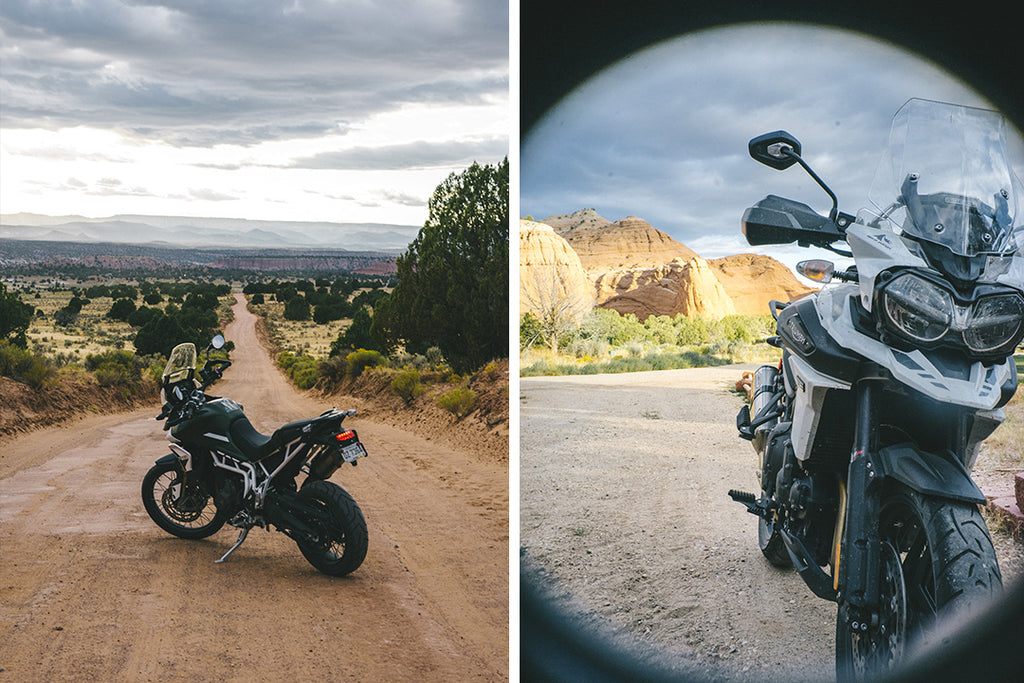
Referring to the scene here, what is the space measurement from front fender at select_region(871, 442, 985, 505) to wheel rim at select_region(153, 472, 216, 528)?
2.42 metres

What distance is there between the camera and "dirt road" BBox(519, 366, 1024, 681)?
6.80ft

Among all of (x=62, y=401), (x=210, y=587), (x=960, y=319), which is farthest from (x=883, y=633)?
(x=62, y=401)

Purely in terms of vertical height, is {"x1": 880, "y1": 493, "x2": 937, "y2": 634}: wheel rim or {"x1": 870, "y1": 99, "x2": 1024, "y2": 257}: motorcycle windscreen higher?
{"x1": 870, "y1": 99, "x2": 1024, "y2": 257}: motorcycle windscreen

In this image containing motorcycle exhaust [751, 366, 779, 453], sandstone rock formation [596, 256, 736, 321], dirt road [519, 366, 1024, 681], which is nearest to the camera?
dirt road [519, 366, 1024, 681]

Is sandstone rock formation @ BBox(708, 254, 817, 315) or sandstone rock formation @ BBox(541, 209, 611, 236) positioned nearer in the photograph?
sandstone rock formation @ BBox(708, 254, 817, 315)

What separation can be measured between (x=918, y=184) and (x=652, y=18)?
0.92 meters

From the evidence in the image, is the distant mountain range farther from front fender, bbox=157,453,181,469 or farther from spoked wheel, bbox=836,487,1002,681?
spoked wheel, bbox=836,487,1002,681

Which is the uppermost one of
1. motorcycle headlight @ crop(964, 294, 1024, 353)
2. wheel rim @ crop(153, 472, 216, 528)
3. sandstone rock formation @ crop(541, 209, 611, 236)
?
sandstone rock formation @ crop(541, 209, 611, 236)

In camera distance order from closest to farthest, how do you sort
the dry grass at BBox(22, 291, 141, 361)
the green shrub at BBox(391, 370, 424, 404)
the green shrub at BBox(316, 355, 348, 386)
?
the dry grass at BBox(22, 291, 141, 361), the green shrub at BBox(316, 355, 348, 386), the green shrub at BBox(391, 370, 424, 404)

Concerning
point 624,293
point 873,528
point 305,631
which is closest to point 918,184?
point 873,528

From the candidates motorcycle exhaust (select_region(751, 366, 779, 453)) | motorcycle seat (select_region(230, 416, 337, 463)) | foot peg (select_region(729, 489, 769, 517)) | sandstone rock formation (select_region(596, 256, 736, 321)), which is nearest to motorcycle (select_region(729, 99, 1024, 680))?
foot peg (select_region(729, 489, 769, 517))

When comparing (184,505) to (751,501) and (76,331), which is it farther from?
(751,501)

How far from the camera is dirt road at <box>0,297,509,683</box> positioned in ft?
8.05

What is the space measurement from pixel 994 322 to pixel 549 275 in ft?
4.28
